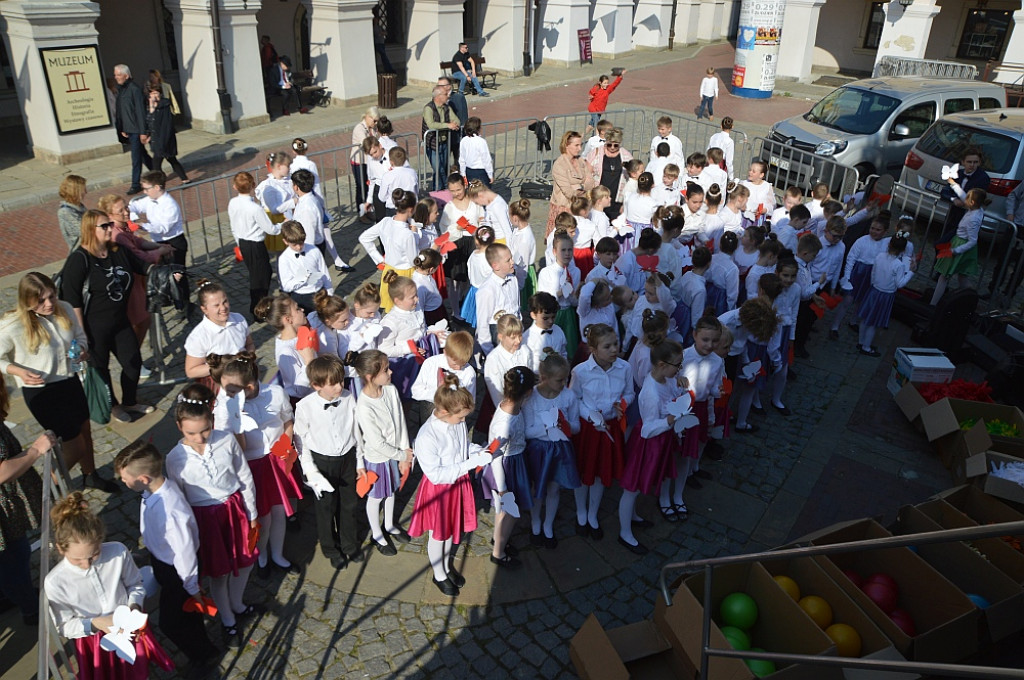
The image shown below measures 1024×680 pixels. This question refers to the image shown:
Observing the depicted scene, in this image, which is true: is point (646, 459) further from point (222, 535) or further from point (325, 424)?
point (222, 535)

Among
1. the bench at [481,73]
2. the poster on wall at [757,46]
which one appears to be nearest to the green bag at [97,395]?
the bench at [481,73]

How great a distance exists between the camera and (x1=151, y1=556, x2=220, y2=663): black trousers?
417 cm

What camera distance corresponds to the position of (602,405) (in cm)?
539

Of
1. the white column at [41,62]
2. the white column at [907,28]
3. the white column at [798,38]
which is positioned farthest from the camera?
the white column at [798,38]

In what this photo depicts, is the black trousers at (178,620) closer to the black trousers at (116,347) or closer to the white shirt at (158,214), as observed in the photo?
the black trousers at (116,347)

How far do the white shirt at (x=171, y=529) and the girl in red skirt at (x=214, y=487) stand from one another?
0.56ft

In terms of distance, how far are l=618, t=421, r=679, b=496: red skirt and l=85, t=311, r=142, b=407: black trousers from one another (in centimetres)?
451

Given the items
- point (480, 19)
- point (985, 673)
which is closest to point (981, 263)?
point (985, 673)

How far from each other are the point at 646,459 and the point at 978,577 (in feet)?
7.40

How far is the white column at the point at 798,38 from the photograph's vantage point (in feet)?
88.6

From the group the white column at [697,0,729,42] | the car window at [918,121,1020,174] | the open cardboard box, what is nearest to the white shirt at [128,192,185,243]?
the open cardboard box

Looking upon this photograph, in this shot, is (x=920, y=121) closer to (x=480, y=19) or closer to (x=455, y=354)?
(x=455, y=354)

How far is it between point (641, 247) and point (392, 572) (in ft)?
13.0

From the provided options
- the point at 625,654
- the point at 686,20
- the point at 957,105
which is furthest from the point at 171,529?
the point at 686,20
